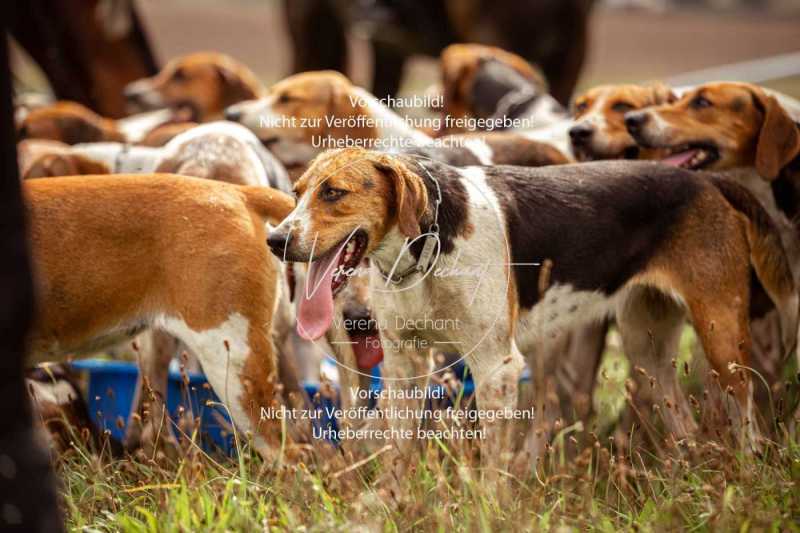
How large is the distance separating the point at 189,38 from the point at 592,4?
14.3 meters

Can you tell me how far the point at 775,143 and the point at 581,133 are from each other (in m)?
0.79

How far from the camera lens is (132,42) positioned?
944cm

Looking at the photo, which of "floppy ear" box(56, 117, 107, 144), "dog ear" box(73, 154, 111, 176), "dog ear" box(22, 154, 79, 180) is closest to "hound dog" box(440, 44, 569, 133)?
"floppy ear" box(56, 117, 107, 144)

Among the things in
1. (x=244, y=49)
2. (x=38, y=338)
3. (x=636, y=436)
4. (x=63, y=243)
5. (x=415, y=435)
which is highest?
(x=63, y=243)

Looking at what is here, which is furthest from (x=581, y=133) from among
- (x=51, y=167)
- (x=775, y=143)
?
(x=51, y=167)

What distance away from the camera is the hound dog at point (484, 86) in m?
6.49

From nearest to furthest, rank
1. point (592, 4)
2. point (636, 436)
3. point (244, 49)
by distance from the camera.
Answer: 1. point (636, 436)
2. point (592, 4)
3. point (244, 49)

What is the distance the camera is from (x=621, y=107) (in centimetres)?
508

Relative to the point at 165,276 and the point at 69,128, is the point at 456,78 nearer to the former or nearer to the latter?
the point at 69,128

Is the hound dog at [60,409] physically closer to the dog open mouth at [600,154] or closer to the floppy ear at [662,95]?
the dog open mouth at [600,154]

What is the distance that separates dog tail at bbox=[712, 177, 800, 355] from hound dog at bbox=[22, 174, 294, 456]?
5.39 feet

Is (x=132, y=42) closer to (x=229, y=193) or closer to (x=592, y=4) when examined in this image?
(x=592, y=4)

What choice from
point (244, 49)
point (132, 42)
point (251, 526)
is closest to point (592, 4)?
point (132, 42)

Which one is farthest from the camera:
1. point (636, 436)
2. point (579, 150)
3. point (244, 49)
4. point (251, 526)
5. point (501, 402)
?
point (244, 49)
